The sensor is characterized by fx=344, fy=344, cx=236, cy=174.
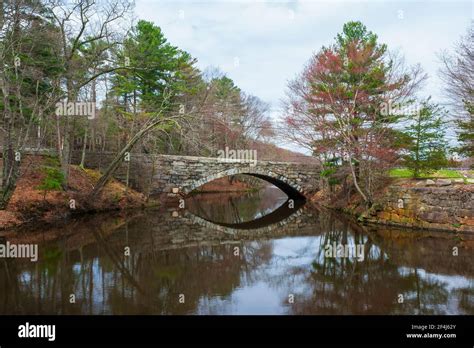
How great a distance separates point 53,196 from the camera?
49.3 ft

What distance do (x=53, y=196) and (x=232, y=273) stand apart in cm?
1072

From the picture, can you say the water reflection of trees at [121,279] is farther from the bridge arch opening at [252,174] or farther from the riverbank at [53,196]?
the bridge arch opening at [252,174]

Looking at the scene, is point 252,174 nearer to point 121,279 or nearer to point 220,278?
point 220,278

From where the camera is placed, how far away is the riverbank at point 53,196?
1351 cm

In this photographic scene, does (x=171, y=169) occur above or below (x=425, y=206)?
above

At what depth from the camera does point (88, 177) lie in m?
19.0

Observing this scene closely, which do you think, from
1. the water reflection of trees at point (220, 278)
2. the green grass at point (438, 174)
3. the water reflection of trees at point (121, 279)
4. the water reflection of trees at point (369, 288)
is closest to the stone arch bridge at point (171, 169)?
the green grass at point (438, 174)

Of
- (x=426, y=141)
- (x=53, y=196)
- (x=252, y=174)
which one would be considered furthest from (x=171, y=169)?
(x=426, y=141)

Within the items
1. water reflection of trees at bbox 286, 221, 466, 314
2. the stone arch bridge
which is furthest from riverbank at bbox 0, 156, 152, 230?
water reflection of trees at bbox 286, 221, 466, 314

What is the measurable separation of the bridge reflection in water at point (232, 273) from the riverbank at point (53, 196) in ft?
5.01

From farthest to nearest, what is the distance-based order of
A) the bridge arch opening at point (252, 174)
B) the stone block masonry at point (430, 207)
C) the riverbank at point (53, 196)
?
the bridge arch opening at point (252, 174) → the riverbank at point (53, 196) → the stone block masonry at point (430, 207)

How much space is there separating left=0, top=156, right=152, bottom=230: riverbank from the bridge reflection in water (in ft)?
5.01
